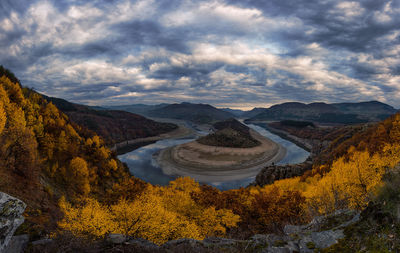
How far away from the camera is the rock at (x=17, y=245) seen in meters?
14.7

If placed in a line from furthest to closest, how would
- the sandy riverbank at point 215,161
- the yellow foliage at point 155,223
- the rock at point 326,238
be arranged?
1. the sandy riverbank at point 215,161
2. the yellow foliage at point 155,223
3. the rock at point 326,238

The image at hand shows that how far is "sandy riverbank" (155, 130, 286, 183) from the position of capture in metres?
101

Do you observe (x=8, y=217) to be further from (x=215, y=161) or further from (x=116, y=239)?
(x=215, y=161)

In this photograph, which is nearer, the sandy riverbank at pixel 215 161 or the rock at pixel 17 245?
the rock at pixel 17 245

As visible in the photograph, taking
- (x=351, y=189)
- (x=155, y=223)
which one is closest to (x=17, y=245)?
(x=155, y=223)

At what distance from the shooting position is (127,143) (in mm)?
196375

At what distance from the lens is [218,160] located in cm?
12431

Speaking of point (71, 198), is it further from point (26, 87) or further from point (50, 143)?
point (26, 87)

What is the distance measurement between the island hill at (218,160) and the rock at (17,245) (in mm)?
79593

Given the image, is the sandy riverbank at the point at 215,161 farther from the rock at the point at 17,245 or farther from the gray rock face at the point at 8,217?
the gray rock face at the point at 8,217

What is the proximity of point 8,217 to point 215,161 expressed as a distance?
114576 mm

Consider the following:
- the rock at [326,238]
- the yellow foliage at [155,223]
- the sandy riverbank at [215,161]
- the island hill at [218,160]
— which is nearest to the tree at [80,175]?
the yellow foliage at [155,223]

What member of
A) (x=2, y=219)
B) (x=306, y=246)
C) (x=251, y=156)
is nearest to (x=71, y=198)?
(x=2, y=219)

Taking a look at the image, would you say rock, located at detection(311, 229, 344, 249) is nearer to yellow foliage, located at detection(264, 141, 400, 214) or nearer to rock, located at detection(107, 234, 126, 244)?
rock, located at detection(107, 234, 126, 244)
